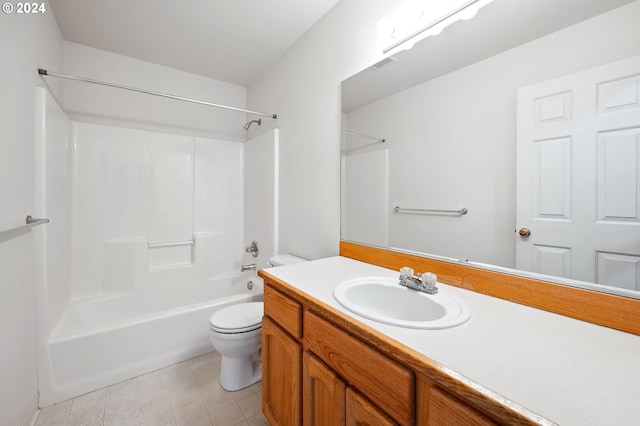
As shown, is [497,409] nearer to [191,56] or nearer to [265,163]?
[265,163]

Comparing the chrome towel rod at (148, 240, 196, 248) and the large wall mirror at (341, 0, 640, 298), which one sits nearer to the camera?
the large wall mirror at (341, 0, 640, 298)

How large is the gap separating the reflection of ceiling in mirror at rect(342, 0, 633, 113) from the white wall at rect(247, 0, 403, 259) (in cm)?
15

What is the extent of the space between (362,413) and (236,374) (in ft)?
4.00

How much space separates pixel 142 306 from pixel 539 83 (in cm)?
297

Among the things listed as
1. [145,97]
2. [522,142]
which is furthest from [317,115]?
[145,97]

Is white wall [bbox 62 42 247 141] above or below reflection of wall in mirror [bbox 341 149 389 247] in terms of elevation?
above

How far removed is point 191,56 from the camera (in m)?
2.22

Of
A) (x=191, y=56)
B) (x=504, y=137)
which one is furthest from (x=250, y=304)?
(x=191, y=56)

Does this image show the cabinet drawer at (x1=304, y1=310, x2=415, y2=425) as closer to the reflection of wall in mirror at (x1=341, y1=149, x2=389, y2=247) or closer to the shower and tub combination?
the reflection of wall in mirror at (x1=341, y1=149, x2=389, y2=247)

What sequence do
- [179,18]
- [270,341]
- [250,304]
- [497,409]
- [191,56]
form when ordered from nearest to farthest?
[497,409] < [270,341] < [179,18] < [250,304] < [191,56]

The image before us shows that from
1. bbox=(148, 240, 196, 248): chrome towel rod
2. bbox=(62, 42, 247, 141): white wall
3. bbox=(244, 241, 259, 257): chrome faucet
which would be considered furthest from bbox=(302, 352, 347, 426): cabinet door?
bbox=(62, 42, 247, 141): white wall

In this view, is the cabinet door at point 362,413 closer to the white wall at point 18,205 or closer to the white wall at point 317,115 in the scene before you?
the white wall at point 317,115

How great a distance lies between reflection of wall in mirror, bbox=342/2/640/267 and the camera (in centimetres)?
76

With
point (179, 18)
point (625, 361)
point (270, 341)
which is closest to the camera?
point (625, 361)
